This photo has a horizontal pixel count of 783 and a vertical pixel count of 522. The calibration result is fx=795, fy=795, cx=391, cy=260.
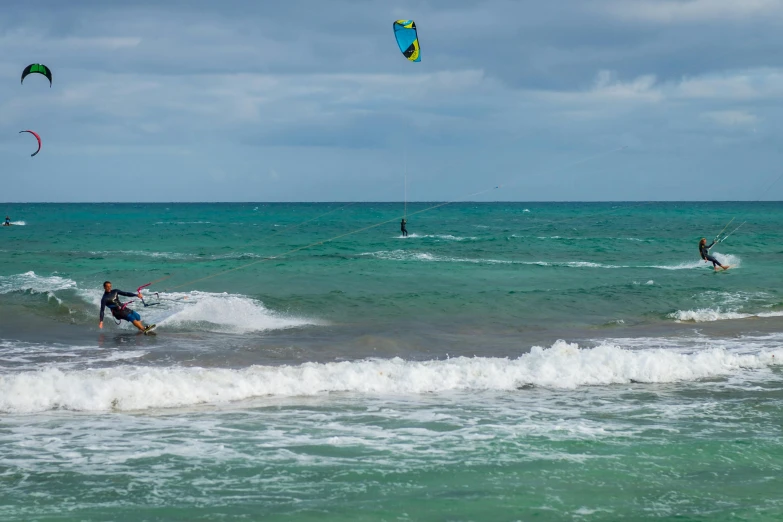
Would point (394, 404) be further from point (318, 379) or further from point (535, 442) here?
point (535, 442)

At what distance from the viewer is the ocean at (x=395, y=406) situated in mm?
7746

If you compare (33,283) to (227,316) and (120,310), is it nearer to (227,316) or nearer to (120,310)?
(227,316)

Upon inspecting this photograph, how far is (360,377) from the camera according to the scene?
41.4 feet

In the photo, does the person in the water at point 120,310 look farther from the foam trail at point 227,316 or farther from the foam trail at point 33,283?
the foam trail at point 33,283

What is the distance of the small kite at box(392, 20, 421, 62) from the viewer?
20609mm

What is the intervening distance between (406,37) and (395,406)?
12.3 meters

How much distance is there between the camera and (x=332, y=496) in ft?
25.4

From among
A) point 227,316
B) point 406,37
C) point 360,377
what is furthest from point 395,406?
point 406,37

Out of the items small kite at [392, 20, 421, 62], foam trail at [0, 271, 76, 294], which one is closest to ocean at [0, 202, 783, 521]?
foam trail at [0, 271, 76, 294]

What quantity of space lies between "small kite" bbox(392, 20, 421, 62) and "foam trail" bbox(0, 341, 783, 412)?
964cm

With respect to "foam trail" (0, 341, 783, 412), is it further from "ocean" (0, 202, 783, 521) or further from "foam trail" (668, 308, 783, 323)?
"foam trail" (668, 308, 783, 323)

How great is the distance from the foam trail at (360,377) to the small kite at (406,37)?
9642 millimetres

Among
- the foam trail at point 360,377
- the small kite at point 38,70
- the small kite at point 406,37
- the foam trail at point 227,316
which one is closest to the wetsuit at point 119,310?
the foam trail at point 227,316

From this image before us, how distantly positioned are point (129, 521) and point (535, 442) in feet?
15.2
